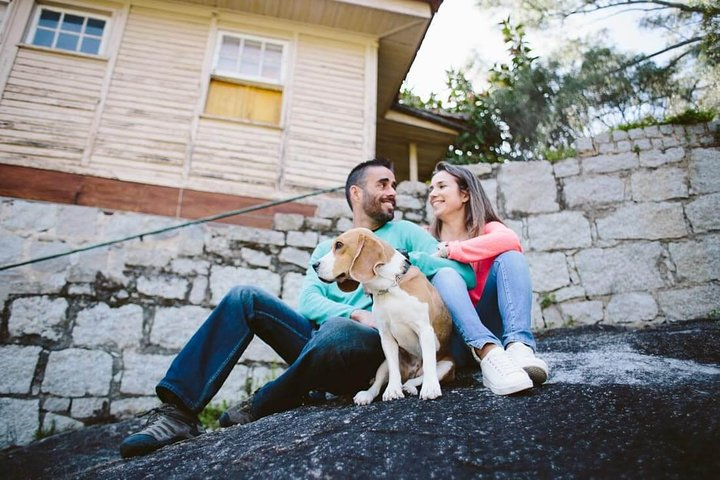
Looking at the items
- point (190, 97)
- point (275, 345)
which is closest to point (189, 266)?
point (275, 345)

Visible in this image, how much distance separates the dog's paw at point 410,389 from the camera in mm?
1990

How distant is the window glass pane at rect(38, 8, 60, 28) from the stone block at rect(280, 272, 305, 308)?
535 centimetres

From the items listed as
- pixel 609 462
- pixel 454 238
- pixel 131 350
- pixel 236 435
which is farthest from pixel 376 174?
pixel 131 350

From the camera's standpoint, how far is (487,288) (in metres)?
2.30

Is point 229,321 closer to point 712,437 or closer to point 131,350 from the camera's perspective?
point 712,437

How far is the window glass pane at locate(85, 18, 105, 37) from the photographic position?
632 cm

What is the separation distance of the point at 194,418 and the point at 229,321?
20.4 inches

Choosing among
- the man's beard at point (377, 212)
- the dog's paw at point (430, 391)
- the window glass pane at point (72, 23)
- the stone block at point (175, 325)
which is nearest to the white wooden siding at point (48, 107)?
the window glass pane at point (72, 23)

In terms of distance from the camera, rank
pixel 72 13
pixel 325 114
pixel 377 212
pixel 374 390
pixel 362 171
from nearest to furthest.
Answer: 1. pixel 374 390
2. pixel 377 212
3. pixel 362 171
4. pixel 72 13
5. pixel 325 114

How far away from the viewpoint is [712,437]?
129 centimetres

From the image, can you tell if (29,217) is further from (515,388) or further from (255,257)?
(515,388)

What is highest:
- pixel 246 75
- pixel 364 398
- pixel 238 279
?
pixel 246 75

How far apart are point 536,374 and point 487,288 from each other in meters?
0.53

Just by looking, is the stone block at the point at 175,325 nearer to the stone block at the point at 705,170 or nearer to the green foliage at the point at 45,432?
the green foliage at the point at 45,432
